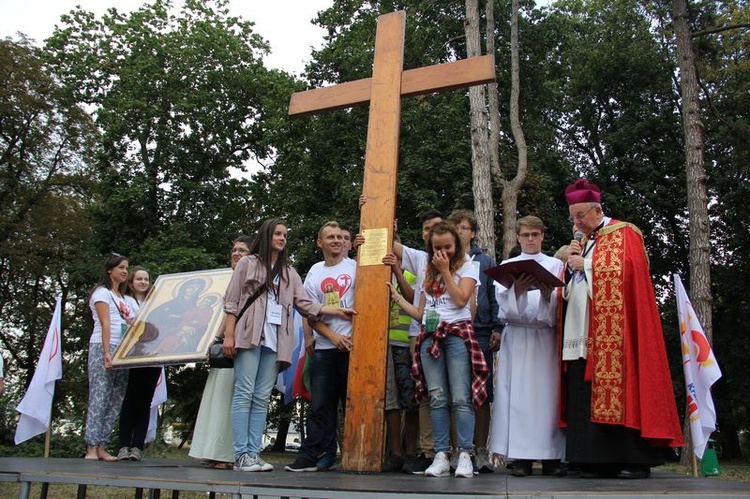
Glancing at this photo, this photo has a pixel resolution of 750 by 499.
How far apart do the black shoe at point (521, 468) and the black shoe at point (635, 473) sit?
1.92 ft

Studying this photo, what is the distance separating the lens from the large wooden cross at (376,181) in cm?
484

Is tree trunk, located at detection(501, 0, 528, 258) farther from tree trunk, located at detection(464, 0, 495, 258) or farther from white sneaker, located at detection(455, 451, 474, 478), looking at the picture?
white sneaker, located at detection(455, 451, 474, 478)

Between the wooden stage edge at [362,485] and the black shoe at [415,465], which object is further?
the black shoe at [415,465]

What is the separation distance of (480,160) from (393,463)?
10010 millimetres

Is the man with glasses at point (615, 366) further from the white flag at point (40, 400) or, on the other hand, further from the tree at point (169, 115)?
the tree at point (169, 115)

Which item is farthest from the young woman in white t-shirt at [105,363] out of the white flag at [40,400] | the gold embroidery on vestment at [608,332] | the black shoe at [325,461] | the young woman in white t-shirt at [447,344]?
the gold embroidery on vestment at [608,332]

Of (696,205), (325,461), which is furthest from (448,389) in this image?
(696,205)

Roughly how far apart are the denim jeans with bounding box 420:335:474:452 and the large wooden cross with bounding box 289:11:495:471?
337 mm

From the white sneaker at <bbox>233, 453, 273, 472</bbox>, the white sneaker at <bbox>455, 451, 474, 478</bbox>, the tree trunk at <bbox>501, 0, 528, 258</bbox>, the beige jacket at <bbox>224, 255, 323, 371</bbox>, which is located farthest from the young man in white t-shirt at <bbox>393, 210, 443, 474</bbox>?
the tree trunk at <bbox>501, 0, 528, 258</bbox>

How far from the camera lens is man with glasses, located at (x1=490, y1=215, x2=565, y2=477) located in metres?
4.91

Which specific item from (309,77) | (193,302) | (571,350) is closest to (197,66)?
(309,77)

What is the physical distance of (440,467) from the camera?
455 cm

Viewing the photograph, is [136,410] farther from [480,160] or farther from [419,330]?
[480,160]

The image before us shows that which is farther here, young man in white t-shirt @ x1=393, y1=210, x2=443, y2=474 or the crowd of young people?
→ young man in white t-shirt @ x1=393, y1=210, x2=443, y2=474
